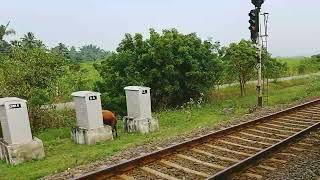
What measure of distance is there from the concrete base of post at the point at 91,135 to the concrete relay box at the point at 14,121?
154 cm

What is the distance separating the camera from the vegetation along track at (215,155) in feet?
21.7

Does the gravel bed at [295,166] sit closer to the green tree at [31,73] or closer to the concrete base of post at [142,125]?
the concrete base of post at [142,125]

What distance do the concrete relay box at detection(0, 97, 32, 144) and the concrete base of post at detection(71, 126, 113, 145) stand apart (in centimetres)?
154

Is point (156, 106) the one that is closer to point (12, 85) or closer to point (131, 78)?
point (131, 78)

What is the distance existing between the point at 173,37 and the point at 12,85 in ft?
24.0

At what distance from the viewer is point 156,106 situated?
17578 millimetres

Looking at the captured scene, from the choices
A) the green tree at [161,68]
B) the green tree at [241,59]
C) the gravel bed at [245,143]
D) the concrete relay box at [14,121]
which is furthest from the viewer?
the green tree at [241,59]

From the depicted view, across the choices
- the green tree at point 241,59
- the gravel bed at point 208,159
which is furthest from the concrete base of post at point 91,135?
the green tree at point 241,59

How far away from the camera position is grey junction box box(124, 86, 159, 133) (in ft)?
38.0

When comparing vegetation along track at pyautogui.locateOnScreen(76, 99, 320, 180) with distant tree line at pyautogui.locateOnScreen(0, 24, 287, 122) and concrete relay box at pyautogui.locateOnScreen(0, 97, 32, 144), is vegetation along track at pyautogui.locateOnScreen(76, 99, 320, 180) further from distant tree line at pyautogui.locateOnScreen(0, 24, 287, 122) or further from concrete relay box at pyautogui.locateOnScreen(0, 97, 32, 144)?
distant tree line at pyautogui.locateOnScreen(0, 24, 287, 122)

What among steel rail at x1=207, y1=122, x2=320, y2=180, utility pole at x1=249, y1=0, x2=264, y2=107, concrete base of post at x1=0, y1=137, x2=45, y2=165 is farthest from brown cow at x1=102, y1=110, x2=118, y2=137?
utility pole at x1=249, y1=0, x2=264, y2=107

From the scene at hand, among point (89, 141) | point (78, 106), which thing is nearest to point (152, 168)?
point (89, 141)

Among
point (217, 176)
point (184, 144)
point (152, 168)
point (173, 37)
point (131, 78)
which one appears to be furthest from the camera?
point (173, 37)

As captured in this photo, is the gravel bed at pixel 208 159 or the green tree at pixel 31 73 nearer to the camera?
the gravel bed at pixel 208 159
